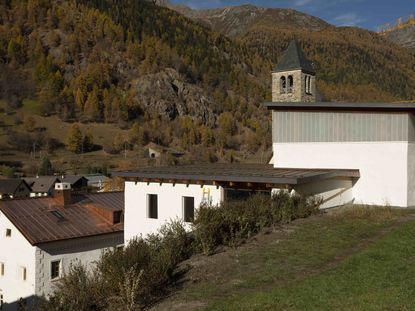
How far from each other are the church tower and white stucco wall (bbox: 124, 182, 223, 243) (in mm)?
12059

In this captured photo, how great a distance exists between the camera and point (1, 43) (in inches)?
5984

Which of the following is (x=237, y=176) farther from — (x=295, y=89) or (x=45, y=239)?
(x=295, y=89)

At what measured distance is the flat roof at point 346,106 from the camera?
16.9 metres

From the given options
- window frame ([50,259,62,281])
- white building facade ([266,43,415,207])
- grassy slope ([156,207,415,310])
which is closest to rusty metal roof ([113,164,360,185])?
white building facade ([266,43,415,207])

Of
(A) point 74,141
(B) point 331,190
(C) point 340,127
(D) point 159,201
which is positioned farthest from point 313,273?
(A) point 74,141

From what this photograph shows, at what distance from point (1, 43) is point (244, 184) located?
15868cm

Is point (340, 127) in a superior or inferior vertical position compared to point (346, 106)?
inferior

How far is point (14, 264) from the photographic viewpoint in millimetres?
22875

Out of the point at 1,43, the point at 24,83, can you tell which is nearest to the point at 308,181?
the point at 24,83

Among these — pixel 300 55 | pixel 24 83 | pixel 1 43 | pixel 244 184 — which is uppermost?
pixel 1 43

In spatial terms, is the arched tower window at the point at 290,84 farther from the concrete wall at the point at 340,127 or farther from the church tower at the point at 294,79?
the concrete wall at the point at 340,127

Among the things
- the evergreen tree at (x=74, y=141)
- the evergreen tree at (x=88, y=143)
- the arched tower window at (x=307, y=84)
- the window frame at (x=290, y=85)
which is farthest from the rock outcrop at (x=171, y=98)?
the arched tower window at (x=307, y=84)

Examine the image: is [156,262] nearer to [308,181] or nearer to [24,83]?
[308,181]

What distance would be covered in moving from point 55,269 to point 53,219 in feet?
9.72
